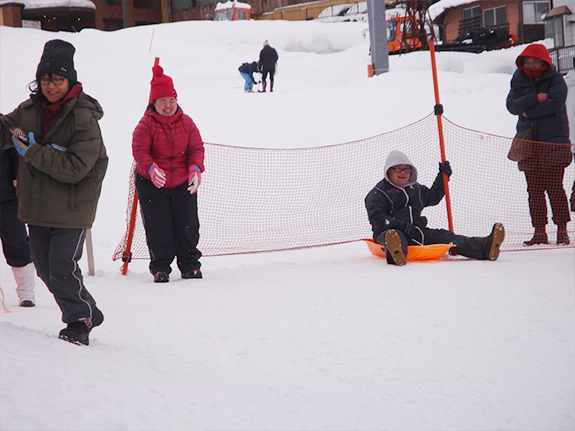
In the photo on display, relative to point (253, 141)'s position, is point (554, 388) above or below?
below

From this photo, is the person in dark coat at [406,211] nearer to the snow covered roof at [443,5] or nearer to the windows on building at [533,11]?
the windows on building at [533,11]

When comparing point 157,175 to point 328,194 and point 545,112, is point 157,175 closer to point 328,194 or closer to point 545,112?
point 328,194

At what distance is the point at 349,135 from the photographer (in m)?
9.53

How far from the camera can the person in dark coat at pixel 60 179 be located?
250cm

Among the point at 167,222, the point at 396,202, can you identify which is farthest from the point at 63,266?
the point at 396,202

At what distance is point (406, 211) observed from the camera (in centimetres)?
495

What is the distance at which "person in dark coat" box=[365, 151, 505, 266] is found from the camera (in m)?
4.67

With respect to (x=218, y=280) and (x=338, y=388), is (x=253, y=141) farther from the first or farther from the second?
(x=338, y=388)

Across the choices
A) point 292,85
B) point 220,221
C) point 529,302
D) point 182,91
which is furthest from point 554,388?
point 292,85

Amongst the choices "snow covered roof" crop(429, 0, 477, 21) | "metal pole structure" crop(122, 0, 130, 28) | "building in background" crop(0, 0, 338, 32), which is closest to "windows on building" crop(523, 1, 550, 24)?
"snow covered roof" crop(429, 0, 477, 21)

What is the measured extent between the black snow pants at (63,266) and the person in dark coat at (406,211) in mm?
2706

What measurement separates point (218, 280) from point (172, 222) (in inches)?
25.3

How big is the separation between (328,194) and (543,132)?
2524 mm

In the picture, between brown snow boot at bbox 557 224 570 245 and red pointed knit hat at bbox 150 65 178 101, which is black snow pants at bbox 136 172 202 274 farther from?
Result: brown snow boot at bbox 557 224 570 245
